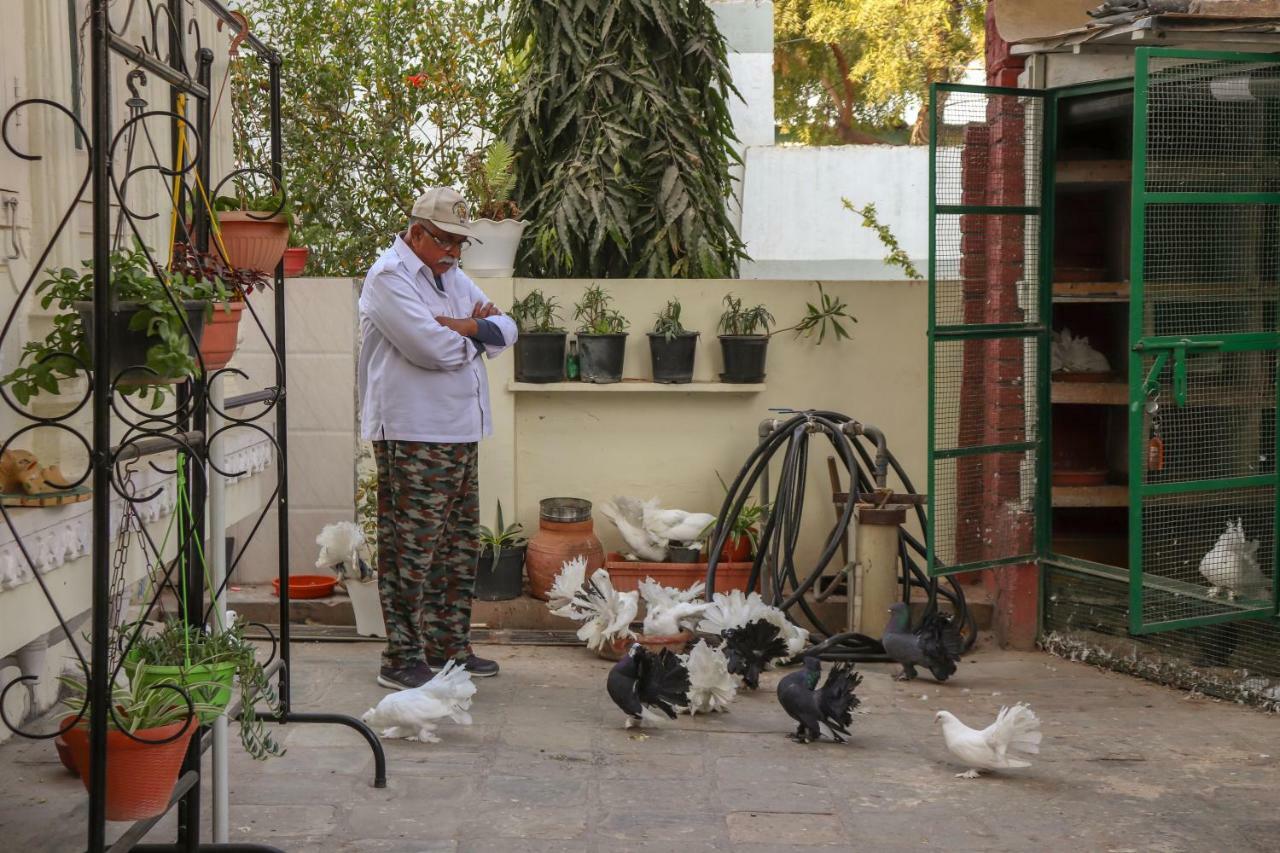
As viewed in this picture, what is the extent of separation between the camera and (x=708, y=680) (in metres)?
4.64

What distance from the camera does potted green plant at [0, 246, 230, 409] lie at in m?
2.64

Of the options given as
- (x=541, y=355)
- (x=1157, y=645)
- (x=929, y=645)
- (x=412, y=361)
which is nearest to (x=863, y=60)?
(x=541, y=355)

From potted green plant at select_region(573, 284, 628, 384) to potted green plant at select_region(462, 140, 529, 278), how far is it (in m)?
0.44

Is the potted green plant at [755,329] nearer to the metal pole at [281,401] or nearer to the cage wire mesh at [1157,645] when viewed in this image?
the cage wire mesh at [1157,645]

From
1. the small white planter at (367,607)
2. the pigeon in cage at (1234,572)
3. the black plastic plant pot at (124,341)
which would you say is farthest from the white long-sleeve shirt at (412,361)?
the pigeon in cage at (1234,572)

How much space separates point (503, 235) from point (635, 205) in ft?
2.33

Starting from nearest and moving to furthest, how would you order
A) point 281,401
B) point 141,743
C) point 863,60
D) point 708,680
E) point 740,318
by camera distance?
point 141,743, point 281,401, point 708,680, point 740,318, point 863,60

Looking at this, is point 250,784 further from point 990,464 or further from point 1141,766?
point 990,464

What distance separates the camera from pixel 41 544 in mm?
2646

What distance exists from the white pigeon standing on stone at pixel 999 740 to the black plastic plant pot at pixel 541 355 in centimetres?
257

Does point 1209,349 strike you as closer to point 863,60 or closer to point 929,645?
point 929,645

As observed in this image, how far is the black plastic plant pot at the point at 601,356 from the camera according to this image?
237 inches

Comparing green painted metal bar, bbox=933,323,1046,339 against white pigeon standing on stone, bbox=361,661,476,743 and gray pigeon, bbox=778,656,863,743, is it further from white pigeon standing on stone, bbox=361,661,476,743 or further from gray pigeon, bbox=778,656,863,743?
white pigeon standing on stone, bbox=361,661,476,743

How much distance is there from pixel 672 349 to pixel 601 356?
0.31 meters
